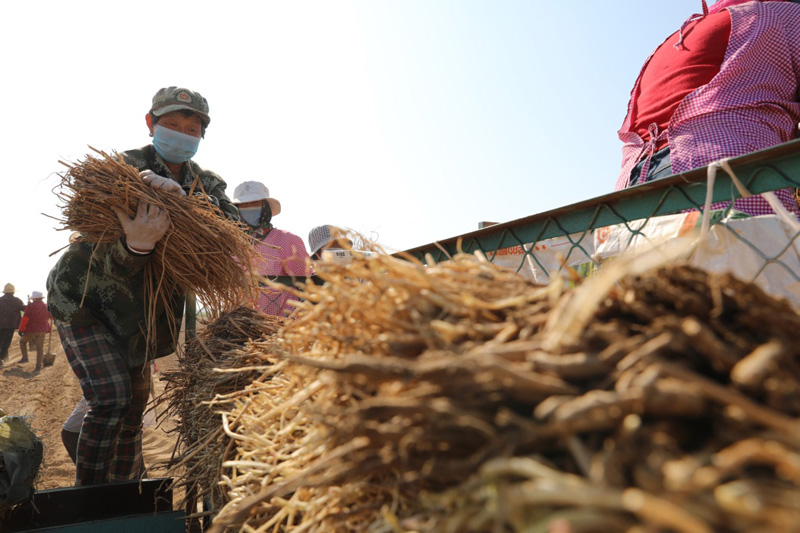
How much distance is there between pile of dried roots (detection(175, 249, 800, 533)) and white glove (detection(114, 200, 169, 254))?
240 cm

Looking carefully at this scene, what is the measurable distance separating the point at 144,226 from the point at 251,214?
2613 millimetres

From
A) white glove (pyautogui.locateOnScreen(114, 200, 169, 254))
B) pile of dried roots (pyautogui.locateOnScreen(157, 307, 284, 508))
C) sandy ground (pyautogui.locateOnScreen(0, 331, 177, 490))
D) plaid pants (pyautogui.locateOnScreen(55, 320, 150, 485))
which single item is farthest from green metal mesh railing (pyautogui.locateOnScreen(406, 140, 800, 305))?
plaid pants (pyautogui.locateOnScreen(55, 320, 150, 485))

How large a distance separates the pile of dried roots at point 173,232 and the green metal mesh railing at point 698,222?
5.81 feet

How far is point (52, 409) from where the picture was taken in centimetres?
879

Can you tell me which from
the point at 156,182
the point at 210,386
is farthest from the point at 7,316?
the point at 210,386

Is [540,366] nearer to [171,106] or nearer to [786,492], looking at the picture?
[786,492]

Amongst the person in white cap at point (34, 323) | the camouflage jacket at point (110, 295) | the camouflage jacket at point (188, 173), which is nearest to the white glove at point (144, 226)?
the camouflage jacket at point (110, 295)

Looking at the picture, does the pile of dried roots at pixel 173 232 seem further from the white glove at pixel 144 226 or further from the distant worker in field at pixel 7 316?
the distant worker in field at pixel 7 316

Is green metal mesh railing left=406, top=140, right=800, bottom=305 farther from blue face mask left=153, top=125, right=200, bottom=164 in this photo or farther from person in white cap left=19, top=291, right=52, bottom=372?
person in white cap left=19, top=291, right=52, bottom=372

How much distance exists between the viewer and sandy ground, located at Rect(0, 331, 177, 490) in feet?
16.0

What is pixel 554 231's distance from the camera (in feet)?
6.21

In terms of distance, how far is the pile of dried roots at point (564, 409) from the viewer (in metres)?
0.40

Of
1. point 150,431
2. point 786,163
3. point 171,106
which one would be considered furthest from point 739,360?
point 150,431

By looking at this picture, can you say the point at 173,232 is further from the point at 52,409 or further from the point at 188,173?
the point at 52,409
